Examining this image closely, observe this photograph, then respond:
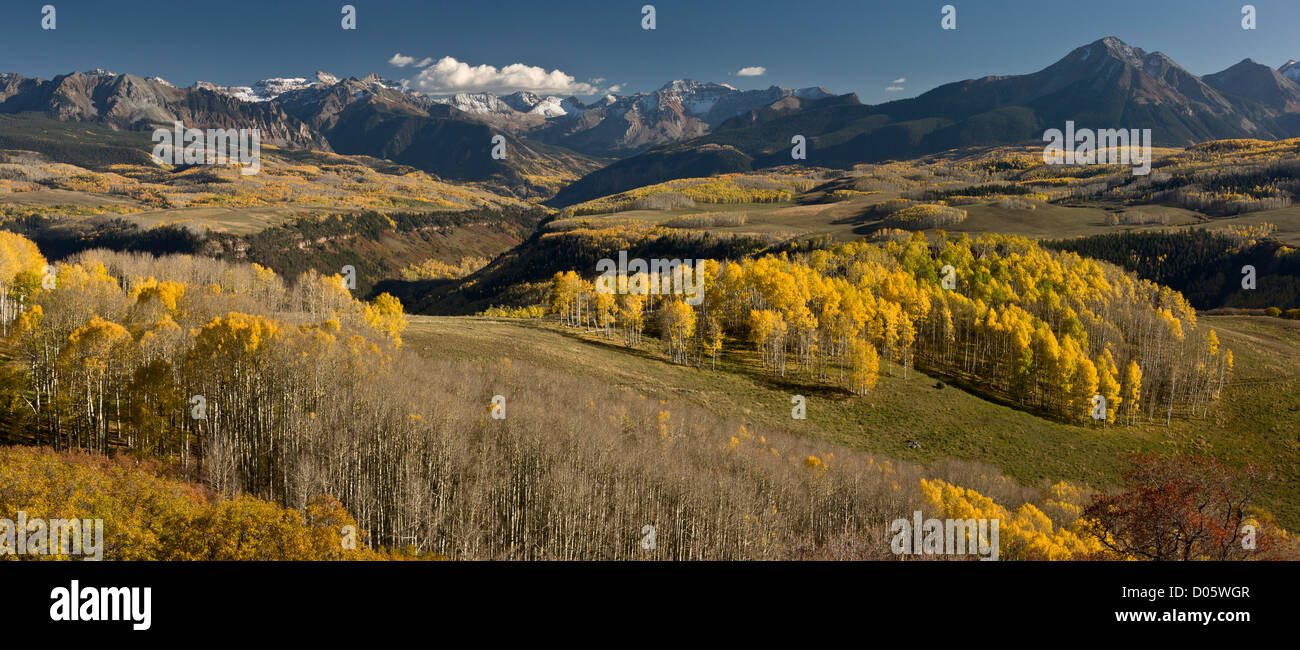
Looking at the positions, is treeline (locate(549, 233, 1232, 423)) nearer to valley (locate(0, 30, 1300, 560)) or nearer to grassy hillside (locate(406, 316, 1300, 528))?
valley (locate(0, 30, 1300, 560))

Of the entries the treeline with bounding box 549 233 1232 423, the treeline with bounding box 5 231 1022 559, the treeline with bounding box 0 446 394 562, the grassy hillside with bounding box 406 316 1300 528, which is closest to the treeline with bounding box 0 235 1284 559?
the treeline with bounding box 5 231 1022 559

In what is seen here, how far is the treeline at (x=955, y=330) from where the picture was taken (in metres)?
104

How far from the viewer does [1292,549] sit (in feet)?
104

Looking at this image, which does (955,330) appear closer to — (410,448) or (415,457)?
(415,457)

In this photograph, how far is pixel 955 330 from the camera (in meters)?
128

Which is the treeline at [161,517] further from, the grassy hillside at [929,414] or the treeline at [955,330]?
the treeline at [955,330]

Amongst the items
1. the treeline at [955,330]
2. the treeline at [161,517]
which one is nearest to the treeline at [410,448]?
the treeline at [161,517]

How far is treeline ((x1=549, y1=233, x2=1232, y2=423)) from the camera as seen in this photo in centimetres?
10394

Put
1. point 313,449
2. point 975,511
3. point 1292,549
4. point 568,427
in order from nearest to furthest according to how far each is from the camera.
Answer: point 1292,549 → point 975,511 → point 313,449 → point 568,427

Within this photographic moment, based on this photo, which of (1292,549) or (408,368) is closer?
(1292,549)

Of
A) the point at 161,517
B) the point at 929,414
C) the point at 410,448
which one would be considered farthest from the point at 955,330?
the point at 161,517
